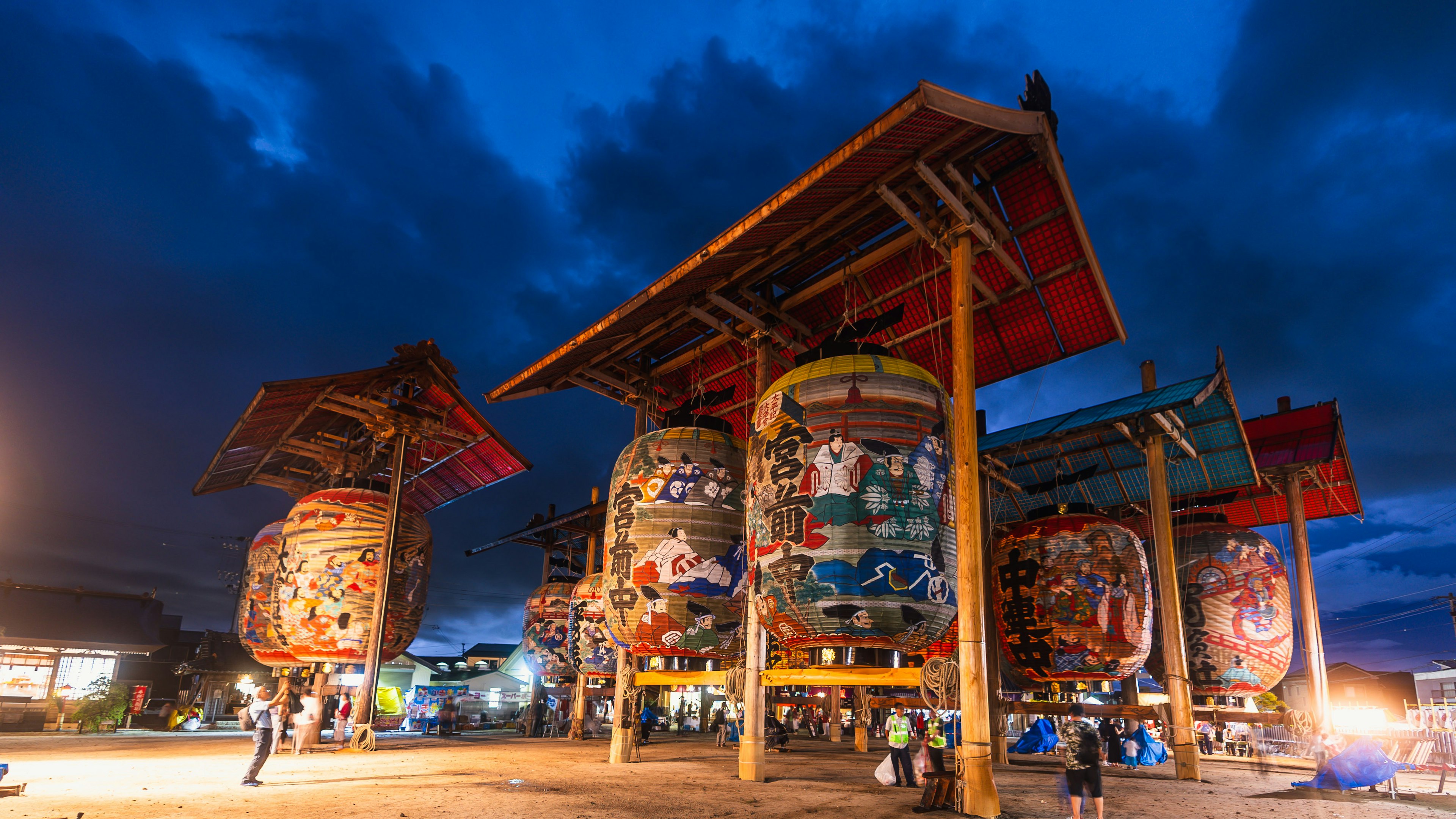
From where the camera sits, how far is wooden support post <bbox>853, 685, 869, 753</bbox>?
2179cm

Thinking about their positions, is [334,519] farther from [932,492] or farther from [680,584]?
[932,492]

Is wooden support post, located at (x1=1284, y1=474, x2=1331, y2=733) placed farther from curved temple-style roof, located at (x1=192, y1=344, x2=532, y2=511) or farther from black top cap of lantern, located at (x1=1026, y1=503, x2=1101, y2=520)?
curved temple-style roof, located at (x1=192, y1=344, x2=532, y2=511)

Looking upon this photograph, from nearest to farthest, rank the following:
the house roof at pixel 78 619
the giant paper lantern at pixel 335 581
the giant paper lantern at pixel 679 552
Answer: the giant paper lantern at pixel 679 552
the giant paper lantern at pixel 335 581
the house roof at pixel 78 619

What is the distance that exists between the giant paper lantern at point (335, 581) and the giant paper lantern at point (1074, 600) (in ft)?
43.9

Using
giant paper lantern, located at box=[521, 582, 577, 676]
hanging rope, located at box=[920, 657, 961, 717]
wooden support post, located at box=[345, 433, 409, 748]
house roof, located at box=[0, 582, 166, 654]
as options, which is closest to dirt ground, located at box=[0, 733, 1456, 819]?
wooden support post, located at box=[345, 433, 409, 748]

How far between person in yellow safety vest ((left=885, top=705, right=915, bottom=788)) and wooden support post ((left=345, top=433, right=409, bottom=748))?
10.6 m

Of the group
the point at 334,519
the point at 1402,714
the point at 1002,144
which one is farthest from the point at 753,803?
the point at 1402,714

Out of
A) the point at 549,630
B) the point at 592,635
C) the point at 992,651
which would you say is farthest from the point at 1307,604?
the point at 549,630

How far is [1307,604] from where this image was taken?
1931cm

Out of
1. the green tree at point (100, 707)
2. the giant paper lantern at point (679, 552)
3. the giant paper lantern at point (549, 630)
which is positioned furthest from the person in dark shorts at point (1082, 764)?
the green tree at point (100, 707)

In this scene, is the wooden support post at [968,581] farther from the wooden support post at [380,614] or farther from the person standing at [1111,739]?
the wooden support post at [380,614]

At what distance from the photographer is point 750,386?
15930 millimetres

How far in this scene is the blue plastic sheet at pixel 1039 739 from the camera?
2152cm

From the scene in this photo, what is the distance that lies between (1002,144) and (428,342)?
14.0 metres
